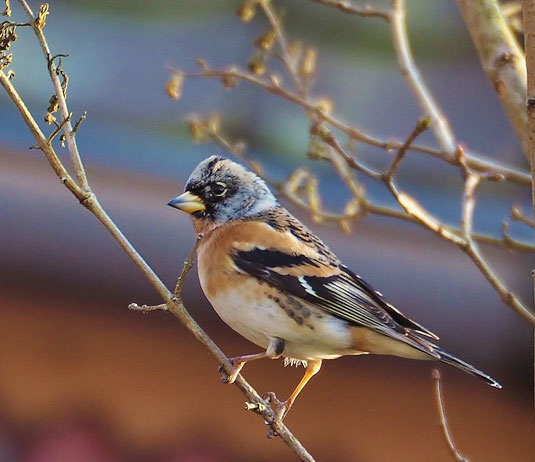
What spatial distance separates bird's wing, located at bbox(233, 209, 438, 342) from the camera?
293 cm

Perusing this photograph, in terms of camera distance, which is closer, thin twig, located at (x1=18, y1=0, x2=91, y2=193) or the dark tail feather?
thin twig, located at (x1=18, y1=0, x2=91, y2=193)

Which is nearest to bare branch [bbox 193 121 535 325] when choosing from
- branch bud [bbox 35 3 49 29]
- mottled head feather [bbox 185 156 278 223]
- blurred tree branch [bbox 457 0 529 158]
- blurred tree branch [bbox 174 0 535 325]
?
blurred tree branch [bbox 174 0 535 325]

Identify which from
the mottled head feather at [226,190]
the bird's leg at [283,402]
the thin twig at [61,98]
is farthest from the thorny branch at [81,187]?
the mottled head feather at [226,190]

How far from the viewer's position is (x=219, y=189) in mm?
3299

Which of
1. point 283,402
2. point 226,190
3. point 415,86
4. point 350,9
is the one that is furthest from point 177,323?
point 350,9

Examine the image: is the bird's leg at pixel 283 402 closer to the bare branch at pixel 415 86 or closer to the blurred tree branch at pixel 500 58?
the bare branch at pixel 415 86

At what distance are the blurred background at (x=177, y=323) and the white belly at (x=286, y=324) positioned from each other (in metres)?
1.57

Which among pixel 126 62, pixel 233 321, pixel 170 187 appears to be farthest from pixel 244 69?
pixel 233 321

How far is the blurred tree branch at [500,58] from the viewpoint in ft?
8.14

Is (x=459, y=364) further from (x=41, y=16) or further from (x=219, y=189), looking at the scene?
(x=41, y=16)

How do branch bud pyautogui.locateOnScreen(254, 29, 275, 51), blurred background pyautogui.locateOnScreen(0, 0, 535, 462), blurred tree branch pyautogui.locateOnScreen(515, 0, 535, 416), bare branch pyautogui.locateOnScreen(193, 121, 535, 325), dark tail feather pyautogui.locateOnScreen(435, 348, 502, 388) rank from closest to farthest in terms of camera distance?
1. blurred tree branch pyautogui.locateOnScreen(515, 0, 535, 416)
2. bare branch pyautogui.locateOnScreen(193, 121, 535, 325)
3. dark tail feather pyautogui.locateOnScreen(435, 348, 502, 388)
4. branch bud pyautogui.locateOnScreen(254, 29, 275, 51)
5. blurred background pyautogui.locateOnScreen(0, 0, 535, 462)

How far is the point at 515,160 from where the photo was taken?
530cm

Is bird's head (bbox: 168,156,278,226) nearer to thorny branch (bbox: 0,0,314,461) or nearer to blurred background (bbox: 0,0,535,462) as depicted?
thorny branch (bbox: 0,0,314,461)

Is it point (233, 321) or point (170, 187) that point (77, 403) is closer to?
point (170, 187)
